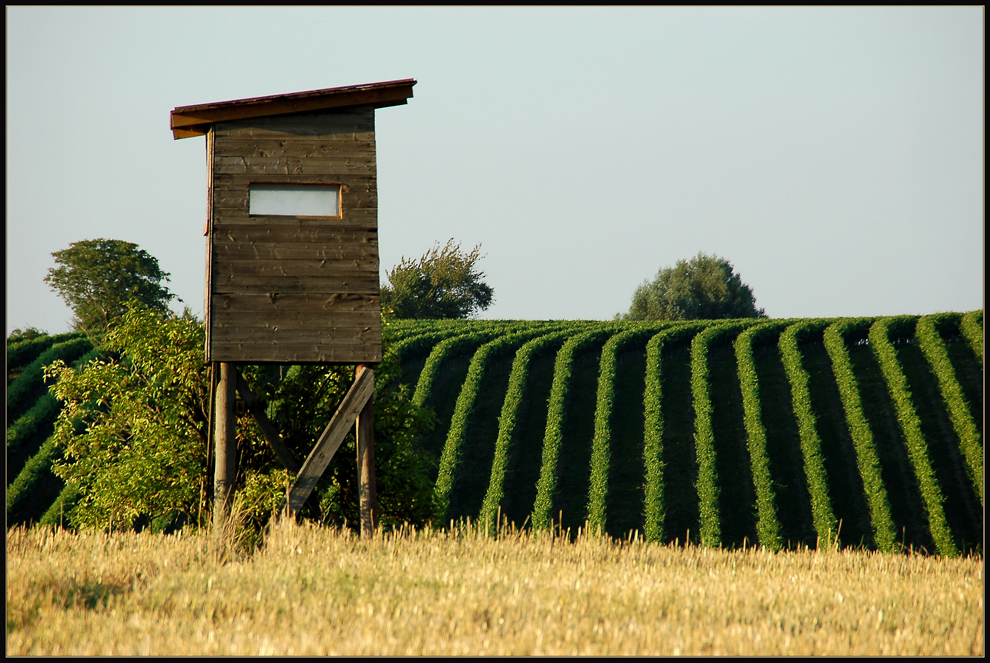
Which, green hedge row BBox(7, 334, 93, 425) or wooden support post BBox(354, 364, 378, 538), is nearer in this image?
wooden support post BBox(354, 364, 378, 538)

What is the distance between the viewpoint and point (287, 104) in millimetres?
11336

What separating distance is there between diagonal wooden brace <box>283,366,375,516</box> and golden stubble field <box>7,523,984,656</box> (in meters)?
1.05

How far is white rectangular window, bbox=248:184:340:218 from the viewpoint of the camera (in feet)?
37.0

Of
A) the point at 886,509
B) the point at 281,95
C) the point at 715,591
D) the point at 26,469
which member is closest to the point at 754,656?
the point at 715,591

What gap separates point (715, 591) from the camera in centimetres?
849

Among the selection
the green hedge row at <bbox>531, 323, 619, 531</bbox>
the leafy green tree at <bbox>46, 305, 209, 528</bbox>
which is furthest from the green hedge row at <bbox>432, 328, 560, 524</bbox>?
the leafy green tree at <bbox>46, 305, 209, 528</bbox>

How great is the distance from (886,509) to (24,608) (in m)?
21.6

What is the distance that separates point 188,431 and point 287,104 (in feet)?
18.9

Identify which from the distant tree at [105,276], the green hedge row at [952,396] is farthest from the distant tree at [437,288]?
the green hedge row at [952,396]

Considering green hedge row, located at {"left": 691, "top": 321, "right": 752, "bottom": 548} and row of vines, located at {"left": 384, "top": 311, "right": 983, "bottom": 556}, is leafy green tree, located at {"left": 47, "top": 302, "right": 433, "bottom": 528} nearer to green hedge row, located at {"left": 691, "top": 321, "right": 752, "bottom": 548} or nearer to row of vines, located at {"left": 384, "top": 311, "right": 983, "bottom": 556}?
row of vines, located at {"left": 384, "top": 311, "right": 983, "bottom": 556}

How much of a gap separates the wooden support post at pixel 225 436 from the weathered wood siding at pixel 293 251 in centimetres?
50

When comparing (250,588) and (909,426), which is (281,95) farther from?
(909,426)

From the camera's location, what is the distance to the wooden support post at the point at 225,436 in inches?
444

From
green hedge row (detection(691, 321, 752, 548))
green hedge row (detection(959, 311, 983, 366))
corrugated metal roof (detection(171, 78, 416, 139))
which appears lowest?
green hedge row (detection(691, 321, 752, 548))
